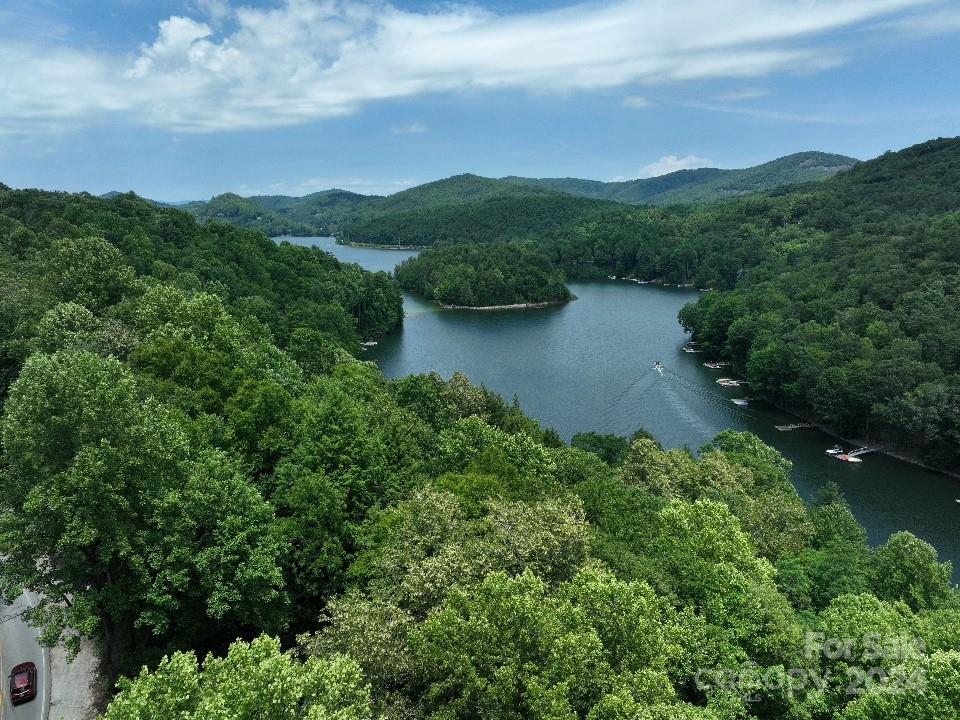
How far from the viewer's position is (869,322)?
63.2 meters

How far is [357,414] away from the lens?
2747cm

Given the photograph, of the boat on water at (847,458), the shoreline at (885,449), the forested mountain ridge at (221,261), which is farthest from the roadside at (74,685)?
the shoreline at (885,449)

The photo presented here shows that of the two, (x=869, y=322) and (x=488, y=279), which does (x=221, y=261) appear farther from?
(x=869, y=322)

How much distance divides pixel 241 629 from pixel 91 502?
25.0ft

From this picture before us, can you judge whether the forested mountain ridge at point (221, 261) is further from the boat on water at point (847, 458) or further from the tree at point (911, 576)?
the tree at point (911, 576)

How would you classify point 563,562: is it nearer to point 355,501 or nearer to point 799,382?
point 355,501

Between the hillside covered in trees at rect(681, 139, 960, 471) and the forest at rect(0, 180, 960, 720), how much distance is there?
2442 centimetres

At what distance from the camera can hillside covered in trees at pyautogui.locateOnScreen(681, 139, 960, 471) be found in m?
50.6

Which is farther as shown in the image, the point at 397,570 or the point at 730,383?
the point at 730,383

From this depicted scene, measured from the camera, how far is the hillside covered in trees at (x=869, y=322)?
50.6 meters

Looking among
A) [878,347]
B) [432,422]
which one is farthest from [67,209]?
[878,347]

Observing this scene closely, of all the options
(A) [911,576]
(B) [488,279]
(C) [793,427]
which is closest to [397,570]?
(A) [911,576]

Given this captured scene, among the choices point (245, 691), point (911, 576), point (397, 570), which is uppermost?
point (245, 691)

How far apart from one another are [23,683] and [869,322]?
2768 inches
